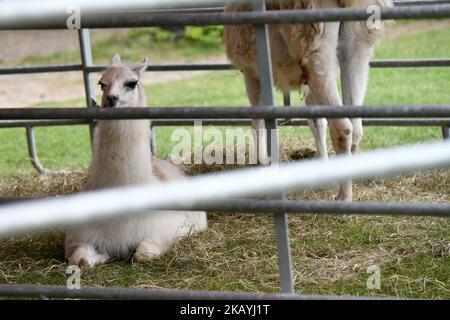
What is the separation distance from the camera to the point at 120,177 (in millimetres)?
4414

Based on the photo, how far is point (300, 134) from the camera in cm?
789

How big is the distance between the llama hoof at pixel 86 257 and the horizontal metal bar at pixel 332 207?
5.81ft

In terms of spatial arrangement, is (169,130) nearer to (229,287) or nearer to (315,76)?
(315,76)

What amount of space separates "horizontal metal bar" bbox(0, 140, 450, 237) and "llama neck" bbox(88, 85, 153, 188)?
2631mm

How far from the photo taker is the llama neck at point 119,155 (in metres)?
4.42

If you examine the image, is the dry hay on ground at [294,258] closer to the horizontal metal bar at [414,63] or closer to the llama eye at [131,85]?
the llama eye at [131,85]

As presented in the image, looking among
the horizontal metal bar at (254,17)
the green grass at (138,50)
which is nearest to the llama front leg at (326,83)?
the horizontal metal bar at (254,17)

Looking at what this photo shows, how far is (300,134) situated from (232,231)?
3.21m

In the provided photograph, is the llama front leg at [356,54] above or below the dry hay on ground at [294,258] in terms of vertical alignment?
above

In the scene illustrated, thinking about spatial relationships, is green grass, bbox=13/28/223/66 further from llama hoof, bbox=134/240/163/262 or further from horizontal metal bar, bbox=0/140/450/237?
horizontal metal bar, bbox=0/140/450/237

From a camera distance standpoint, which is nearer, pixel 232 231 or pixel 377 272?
pixel 377 272

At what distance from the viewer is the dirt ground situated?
12.0 m
